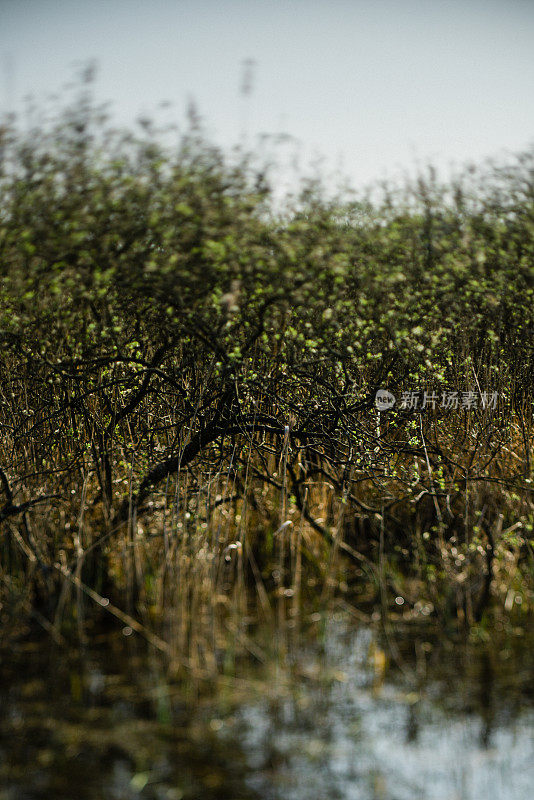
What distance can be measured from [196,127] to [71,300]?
62.1 inches

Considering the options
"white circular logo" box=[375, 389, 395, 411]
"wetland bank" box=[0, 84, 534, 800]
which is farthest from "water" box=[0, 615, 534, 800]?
"white circular logo" box=[375, 389, 395, 411]

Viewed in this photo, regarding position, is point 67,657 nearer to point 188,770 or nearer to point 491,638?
point 188,770

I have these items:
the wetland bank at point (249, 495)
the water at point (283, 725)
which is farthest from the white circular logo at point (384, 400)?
the water at point (283, 725)

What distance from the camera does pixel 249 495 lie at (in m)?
6.73

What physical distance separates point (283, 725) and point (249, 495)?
3.02m

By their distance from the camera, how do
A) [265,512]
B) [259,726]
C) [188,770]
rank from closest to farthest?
1. [188,770]
2. [259,726]
3. [265,512]

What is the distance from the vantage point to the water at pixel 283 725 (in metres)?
3.36

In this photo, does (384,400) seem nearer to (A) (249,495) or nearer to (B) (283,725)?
(A) (249,495)

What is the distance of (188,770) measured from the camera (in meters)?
3.45

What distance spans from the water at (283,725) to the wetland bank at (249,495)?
0.05 ft

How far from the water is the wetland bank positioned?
16 millimetres

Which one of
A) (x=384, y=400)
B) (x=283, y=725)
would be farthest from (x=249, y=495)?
(x=283, y=725)

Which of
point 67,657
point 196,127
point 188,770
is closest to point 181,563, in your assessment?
point 67,657

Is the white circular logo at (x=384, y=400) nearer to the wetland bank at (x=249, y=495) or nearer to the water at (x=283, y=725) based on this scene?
the wetland bank at (x=249, y=495)
